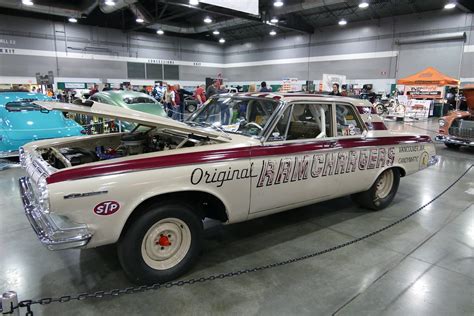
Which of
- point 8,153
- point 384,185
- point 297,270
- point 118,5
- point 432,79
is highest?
point 118,5

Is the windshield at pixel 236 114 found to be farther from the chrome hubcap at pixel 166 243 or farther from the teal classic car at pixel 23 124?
the teal classic car at pixel 23 124

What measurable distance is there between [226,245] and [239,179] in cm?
101

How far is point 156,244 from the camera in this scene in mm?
2902

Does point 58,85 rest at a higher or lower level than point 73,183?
higher

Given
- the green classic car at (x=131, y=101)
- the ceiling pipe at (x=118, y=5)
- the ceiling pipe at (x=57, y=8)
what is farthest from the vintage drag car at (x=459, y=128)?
the ceiling pipe at (x=57, y=8)

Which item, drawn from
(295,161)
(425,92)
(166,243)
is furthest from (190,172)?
(425,92)

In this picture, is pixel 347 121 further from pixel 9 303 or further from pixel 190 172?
pixel 9 303

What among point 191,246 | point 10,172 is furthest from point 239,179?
point 10,172

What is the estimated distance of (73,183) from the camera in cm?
236

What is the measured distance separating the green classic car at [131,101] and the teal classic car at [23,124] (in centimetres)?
269

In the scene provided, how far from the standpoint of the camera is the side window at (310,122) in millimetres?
3845

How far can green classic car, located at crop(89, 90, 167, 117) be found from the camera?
10.5m

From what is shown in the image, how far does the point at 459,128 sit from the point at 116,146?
9.92 metres

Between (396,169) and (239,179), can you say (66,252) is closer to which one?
(239,179)
